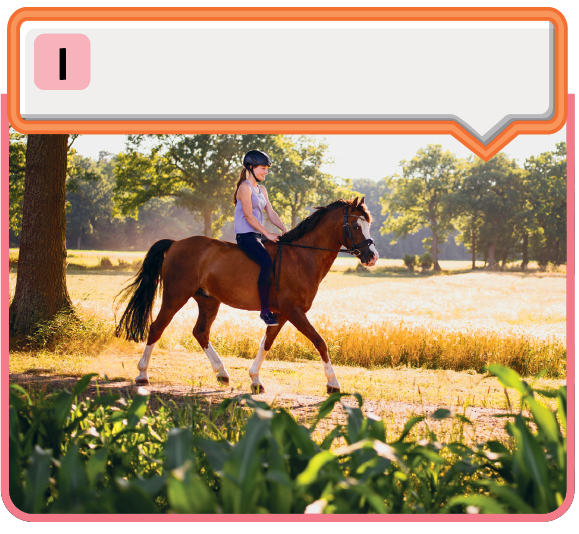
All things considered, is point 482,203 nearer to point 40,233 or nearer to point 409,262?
point 409,262

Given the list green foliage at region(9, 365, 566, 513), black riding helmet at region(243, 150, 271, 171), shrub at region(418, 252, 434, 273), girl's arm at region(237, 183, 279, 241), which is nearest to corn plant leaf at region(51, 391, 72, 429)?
green foliage at region(9, 365, 566, 513)

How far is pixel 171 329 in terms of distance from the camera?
1038 cm

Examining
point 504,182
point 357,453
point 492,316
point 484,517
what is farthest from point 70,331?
point 504,182

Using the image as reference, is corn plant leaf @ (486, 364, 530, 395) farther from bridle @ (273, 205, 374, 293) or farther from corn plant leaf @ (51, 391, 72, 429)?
bridle @ (273, 205, 374, 293)

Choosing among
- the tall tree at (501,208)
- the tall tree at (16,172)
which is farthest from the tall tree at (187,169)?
the tall tree at (501,208)

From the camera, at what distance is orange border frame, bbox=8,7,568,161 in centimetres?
251

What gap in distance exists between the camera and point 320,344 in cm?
653

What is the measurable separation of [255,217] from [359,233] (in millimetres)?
1356

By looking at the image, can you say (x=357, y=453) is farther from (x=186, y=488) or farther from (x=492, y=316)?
(x=492, y=316)

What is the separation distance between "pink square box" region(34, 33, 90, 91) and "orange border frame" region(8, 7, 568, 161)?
93 mm

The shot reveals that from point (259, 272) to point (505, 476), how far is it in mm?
4489

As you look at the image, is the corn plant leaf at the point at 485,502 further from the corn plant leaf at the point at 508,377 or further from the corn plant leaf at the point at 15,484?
the corn plant leaf at the point at 15,484

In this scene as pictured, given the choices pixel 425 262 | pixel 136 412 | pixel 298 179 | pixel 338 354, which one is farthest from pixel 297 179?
pixel 136 412

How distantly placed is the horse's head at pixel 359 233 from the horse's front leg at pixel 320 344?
1120 millimetres
